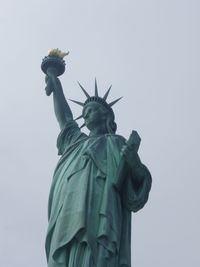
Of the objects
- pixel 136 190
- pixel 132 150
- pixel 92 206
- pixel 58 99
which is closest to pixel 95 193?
pixel 92 206

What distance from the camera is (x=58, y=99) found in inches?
616

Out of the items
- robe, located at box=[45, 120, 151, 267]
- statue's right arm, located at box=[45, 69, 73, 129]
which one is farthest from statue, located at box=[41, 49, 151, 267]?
statue's right arm, located at box=[45, 69, 73, 129]

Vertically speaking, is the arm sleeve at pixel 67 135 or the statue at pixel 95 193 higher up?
the arm sleeve at pixel 67 135

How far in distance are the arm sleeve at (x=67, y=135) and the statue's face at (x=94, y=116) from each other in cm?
24

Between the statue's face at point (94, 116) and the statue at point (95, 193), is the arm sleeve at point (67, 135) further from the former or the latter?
the statue's face at point (94, 116)

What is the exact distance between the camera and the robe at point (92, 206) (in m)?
12.3

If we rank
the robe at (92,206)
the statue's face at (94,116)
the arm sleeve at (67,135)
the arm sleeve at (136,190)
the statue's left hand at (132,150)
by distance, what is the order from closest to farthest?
the robe at (92,206)
the statue's left hand at (132,150)
the arm sleeve at (136,190)
the statue's face at (94,116)
the arm sleeve at (67,135)

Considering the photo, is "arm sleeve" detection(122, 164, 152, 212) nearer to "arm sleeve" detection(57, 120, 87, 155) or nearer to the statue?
the statue

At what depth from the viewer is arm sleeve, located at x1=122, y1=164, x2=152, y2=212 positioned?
1326cm

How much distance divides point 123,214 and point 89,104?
2598 millimetres

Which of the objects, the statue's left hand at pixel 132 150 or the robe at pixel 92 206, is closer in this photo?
the robe at pixel 92 206

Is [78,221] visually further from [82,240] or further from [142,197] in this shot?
[142,197]

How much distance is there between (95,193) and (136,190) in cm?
77

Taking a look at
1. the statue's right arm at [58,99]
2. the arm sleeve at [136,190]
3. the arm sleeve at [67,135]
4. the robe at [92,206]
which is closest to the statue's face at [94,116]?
the arm sleeve at [67,135]
